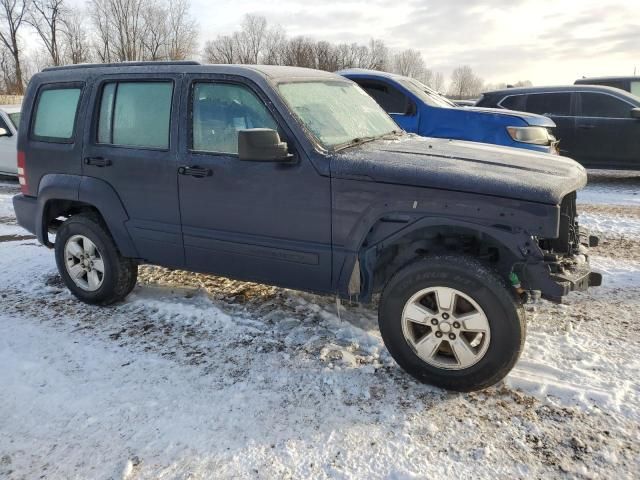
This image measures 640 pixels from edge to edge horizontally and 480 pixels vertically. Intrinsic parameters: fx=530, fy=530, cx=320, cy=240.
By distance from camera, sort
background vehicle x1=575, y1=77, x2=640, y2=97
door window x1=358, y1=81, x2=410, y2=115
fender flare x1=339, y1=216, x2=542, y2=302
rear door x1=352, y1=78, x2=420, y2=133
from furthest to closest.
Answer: background vehicle x1=575, y1=77, x2=640, y2=97, door window x1=358, y1=81, x2=410, y2=115, rear door x1=352, y1=78, x2=420, y2=133, fender flare x1=339, y1=216, x2=542, y2=302

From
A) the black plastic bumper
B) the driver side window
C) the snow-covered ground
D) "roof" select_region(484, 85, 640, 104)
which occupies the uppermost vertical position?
"roof" select_region(484, 85, 640, 104)

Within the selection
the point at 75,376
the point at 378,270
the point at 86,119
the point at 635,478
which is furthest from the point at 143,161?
the point at 635,478

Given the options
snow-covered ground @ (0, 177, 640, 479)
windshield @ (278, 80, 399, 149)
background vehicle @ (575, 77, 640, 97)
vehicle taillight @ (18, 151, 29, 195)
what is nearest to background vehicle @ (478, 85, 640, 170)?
background vehicle @ (575, 77, 640, 97)

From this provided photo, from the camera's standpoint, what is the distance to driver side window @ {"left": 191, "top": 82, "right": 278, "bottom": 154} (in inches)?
146

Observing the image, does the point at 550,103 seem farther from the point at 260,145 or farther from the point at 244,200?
the point at 260,145

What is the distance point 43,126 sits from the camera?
463 centimetres

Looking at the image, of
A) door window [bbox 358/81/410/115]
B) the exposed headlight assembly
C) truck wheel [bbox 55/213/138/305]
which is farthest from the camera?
door window [bbox 358/81/410/115]

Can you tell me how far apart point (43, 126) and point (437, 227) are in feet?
11.6

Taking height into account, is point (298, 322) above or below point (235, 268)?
below

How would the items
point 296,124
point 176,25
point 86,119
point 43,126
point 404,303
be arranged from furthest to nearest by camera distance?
point 176,25
point 43,126
point 86,119
point 296,124
point 404,303

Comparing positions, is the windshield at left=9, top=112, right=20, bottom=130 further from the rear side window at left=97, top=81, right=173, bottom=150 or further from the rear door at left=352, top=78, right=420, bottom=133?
the rear side window at left=97, top=81, right=173, bottom=150

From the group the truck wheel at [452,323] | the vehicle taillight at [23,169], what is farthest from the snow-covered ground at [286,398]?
the vehicle taillight at [23,169]

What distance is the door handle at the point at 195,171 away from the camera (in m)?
3.76

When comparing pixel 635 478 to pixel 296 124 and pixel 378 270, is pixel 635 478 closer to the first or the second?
pixel 378 270
